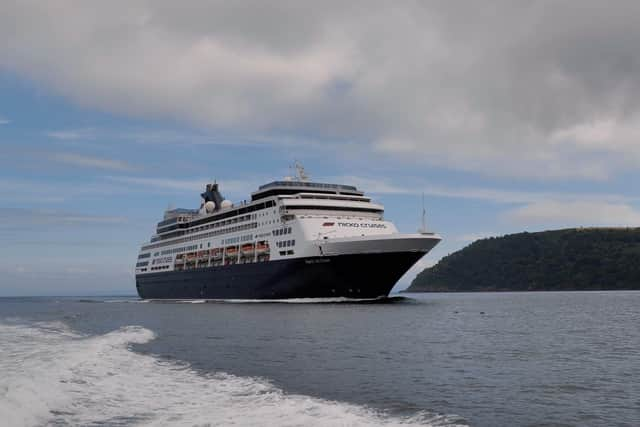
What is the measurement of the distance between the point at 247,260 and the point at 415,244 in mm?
21100

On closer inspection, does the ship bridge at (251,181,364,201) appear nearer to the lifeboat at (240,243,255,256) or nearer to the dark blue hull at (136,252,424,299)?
the lifeboat at (240,243,255,256)

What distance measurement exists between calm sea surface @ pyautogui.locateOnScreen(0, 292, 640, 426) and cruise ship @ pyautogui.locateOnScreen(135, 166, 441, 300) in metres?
21.9

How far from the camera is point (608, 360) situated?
75.5ft

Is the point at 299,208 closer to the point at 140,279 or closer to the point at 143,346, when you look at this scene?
the point at 143,346

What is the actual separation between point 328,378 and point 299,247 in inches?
1572

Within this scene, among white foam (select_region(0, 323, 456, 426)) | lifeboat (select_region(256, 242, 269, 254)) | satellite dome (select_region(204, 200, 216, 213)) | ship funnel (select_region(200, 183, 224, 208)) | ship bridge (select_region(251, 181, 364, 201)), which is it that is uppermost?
ship funnel (select_region(200, 183, 224, 208))

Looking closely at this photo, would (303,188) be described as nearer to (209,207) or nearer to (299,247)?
(299,247)

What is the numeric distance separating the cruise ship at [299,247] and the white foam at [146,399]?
34.4 metres

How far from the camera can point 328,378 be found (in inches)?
764

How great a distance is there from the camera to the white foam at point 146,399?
1388 centimetres

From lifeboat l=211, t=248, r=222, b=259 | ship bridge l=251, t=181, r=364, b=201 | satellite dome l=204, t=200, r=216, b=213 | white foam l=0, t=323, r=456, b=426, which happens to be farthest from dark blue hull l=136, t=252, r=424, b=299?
white foam l=0, t=323, r=456, b=426

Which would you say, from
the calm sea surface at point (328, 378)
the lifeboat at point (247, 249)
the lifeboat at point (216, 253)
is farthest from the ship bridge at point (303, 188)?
the calm sea surface at point (328, 378)

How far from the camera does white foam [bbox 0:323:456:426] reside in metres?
13.9

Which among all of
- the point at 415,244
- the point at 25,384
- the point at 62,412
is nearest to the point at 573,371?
A: the point at 62,412
